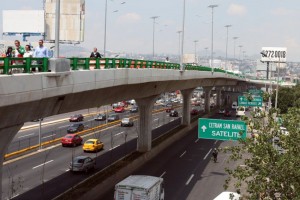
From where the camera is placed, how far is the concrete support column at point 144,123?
45719mm

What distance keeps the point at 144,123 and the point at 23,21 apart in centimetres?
2275

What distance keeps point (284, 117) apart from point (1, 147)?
12.1m

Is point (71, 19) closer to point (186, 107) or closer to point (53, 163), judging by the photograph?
point (53, 163)

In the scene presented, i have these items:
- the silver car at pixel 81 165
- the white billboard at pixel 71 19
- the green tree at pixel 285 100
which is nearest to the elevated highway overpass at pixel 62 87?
the silver car at pixel 81 165

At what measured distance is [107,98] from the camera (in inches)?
1113

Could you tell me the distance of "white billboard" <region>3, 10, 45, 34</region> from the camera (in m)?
54.7

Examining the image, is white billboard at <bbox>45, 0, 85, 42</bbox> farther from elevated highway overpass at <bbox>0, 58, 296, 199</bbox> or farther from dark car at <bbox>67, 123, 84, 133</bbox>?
dark car at <bbox>67, 123, 84, 133</bbox>

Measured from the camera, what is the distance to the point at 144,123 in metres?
47.1

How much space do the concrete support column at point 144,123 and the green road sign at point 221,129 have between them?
1938 cm

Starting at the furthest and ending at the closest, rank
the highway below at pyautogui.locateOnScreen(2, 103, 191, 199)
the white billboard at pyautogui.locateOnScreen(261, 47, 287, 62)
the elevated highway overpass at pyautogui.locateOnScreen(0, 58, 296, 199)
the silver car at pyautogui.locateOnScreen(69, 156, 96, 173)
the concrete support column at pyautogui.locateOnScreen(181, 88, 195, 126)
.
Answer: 1. the white billboard at pyautogui.locateOnScreen(261, 47, 287, 62)
2. the concrete support column at pyautogui.locateOnScreen(181, 88, 195, 126)
3. the silver car at pyautogui.locateOnScreen(69, 156, 96, 173)
4. the highway below at pyautogui.locateOnScreen(2, 103, 191, 199)
5. the elevated highway overpass at pyautogui.locateOnScreen(0, 58, 296, 199)

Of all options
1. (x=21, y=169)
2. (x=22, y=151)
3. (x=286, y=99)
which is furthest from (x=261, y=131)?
(x=286, y=99)

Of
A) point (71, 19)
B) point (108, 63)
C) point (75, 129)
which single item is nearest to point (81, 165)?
point (71, 19)

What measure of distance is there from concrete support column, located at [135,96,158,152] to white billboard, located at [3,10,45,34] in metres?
18.5

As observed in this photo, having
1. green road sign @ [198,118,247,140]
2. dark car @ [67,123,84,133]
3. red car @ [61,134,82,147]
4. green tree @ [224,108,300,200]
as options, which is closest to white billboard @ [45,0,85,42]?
red car @ [61,134,82,147]
